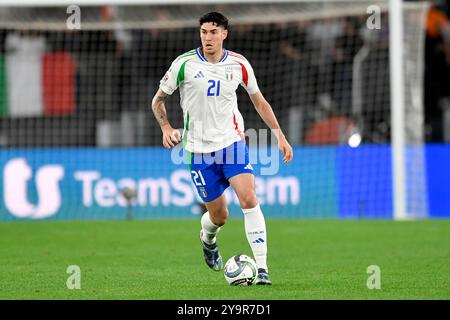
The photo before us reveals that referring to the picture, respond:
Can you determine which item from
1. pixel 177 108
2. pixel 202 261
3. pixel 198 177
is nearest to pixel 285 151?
pixel 198 177

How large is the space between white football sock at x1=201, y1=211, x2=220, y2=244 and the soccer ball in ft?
3.08

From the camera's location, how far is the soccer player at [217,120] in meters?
9.37

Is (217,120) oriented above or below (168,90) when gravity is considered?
below

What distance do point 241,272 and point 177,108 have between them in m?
12.0

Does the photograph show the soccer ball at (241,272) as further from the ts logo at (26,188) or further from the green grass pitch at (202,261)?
the ts logo at (26,188)

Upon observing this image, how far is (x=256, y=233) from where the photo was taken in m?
9.39

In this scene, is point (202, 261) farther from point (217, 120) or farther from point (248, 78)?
point (248, 78)

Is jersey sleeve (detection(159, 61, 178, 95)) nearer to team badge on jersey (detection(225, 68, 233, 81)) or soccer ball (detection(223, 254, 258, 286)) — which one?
team badge on jersey (detection(225, 68, 233, 81))

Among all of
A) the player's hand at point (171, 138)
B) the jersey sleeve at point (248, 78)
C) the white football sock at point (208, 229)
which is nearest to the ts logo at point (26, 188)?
the white football sock at point (208, 229)

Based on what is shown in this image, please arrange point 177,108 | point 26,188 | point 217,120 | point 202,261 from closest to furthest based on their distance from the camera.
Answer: point 217,120, point 202,261, point 26,188, point 177,108

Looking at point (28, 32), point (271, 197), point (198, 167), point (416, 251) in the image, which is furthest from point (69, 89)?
point (198, 167)

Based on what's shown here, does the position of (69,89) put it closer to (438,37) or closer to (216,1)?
(216,1)

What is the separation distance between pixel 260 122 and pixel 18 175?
4820 mm

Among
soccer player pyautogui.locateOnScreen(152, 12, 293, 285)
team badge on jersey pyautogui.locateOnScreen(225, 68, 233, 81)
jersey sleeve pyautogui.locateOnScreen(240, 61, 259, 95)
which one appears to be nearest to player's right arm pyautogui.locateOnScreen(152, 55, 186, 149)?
soccer player pyautogui.locateOnScreen(152, 12, 293, 285)
